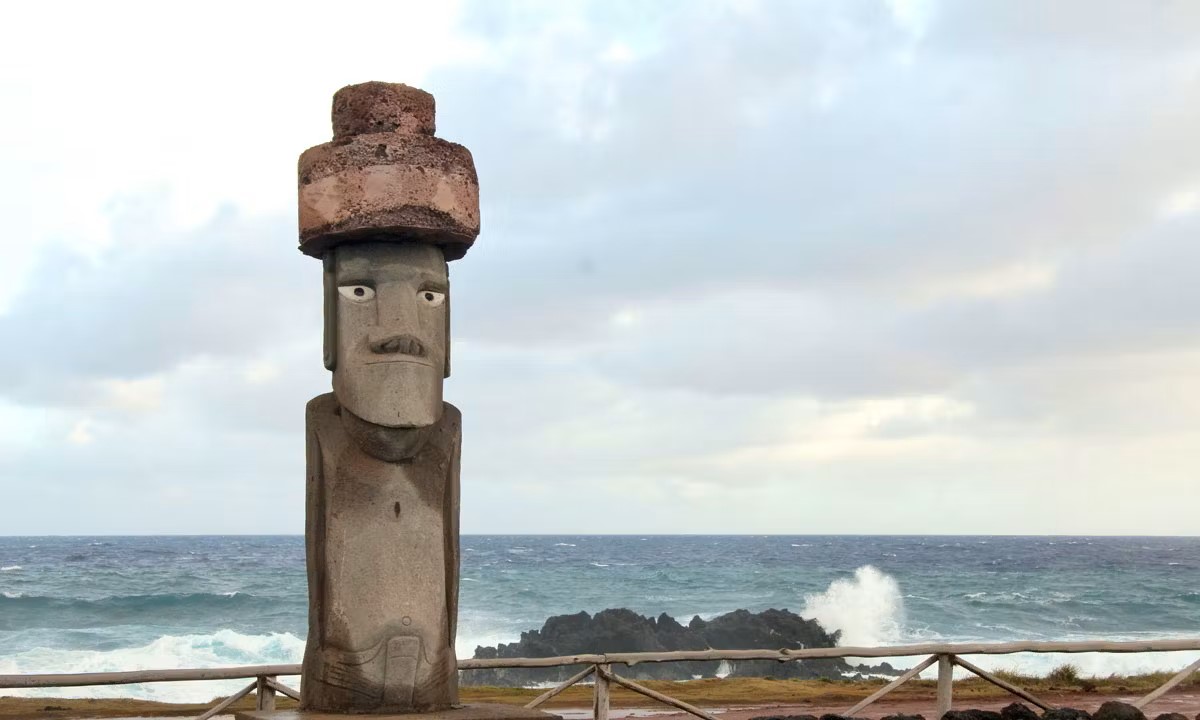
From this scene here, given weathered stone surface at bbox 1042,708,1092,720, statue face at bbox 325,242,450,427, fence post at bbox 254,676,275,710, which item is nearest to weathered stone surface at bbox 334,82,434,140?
statue face at bbox 325,242,450,427

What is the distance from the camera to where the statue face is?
685cm

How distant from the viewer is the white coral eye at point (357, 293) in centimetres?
701

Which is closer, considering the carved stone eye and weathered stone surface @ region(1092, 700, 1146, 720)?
the carved stone eye

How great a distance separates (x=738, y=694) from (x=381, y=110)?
10.9m

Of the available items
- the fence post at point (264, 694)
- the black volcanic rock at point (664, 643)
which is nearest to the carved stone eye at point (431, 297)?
the fence post at point (264, 694)

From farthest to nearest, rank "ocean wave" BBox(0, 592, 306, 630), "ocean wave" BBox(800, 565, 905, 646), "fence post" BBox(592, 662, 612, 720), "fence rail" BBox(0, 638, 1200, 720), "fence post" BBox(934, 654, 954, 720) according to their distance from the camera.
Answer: "ocean wave" BBox(800, 565, 905, 646), "ocean wave" BBox(0, 592, 306, 630), "fence post" BBox(934, 654, 954, 720), "fence post" BBox(592, 662, 612, 720), "fence rail" BBox(0, 638, 1200, 720)

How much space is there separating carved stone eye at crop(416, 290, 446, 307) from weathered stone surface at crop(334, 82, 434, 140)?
35.5 inches

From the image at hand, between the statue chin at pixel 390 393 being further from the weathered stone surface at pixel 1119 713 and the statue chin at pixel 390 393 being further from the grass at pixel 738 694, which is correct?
the grass at pixel 738 694

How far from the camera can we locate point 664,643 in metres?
29.6

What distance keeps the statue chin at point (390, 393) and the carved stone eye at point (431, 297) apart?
0.38m

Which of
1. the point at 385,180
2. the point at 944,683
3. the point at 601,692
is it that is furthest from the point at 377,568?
the point at 944,683

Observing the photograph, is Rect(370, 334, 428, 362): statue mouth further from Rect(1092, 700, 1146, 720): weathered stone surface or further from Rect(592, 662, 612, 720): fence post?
Rect(1092, 700, 1146, 720): weathered stone surface

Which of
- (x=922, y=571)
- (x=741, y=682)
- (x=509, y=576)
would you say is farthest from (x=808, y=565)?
(x=741, y=682)

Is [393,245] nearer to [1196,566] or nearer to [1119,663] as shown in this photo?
[1119,663]
